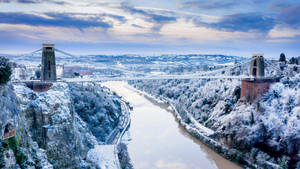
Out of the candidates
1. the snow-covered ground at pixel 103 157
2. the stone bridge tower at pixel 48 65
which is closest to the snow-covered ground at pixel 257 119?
the snow-covered ground at pixel 103 157

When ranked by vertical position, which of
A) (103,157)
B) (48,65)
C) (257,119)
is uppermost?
(48,65)

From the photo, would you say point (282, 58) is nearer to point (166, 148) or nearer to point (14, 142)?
point (166, 148)

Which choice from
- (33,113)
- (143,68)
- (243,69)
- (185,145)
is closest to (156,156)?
(185,145)

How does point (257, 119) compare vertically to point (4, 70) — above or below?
below

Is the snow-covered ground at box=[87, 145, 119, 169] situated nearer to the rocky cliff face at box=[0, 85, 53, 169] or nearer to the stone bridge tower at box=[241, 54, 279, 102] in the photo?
the rocky cliff face at box=[0, 85, 53, 169]

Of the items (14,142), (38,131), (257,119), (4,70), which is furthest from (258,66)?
(14,142)

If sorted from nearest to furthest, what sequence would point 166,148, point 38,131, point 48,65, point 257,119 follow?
1. point 38,131
2. point 48,65
3. point 257,119
4. point 166,148

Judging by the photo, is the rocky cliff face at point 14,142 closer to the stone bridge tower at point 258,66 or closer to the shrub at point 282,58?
the stone bridge tower at point 258,66

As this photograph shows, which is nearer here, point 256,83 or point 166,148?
point 166,148

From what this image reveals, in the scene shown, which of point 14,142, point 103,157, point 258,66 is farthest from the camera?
point 258,66

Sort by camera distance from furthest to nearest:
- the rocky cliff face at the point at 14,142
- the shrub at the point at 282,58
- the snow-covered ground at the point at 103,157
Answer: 1. the shrub at the point at 282,58
2. the snow-covered ground at the point at 103,157
3. the rocky cliff face at the point at 14,142

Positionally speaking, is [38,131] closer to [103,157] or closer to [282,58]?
[103,157]
